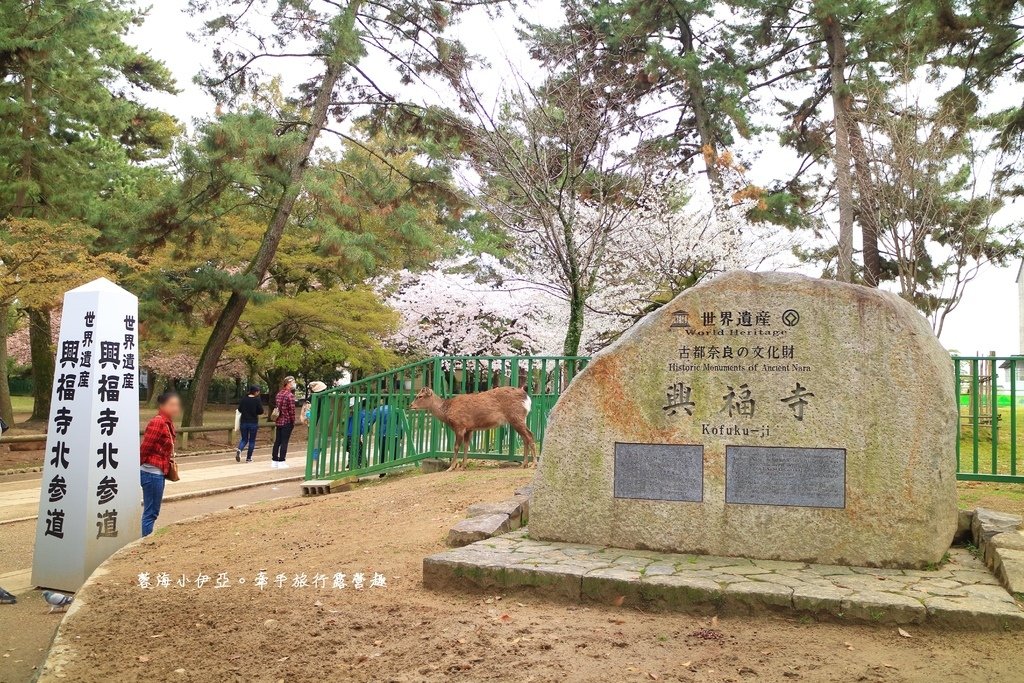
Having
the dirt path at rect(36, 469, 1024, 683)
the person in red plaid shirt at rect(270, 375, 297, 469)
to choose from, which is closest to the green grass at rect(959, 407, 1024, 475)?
the dirt path at rect(36, 469, 1024, 683)

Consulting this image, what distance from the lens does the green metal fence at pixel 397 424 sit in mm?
10078

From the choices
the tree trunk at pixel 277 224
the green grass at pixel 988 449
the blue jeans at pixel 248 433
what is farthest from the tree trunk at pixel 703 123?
the blue jeans at pixel 248 433

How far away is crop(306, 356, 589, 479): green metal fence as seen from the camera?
10.1 meters

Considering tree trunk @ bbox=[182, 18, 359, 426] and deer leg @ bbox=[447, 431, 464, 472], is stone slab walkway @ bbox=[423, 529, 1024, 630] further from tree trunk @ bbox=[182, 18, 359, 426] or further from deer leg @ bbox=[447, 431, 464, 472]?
tree trunk @ bbox=[182, 18, 359, 426]

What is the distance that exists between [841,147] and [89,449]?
1416 centimetres

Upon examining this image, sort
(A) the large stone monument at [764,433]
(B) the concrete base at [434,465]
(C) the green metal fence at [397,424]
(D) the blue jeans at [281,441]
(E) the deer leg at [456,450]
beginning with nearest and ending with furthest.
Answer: (A) the large stone monument at [764,433] → (E) the deer leg at [456,450] → (C) the green metal fence at [397,424] → (B) the concrete base at [434,465] → (D) the blue jeans at [281,441]

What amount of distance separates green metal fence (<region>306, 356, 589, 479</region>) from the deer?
0.52 meters

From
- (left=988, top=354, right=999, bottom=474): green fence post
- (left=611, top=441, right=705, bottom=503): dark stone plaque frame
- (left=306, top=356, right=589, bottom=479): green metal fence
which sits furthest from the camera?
(left=306, top=356, right=589, bottom=479): green metal fence

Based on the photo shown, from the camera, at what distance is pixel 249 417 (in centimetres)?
1529

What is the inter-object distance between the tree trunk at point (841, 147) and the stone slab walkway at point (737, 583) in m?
11.4

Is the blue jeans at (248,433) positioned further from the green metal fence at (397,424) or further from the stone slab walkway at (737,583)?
the stone slab walkway at (737,583)

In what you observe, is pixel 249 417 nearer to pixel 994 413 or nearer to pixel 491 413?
pixel 491 413

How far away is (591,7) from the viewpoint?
1886 cm

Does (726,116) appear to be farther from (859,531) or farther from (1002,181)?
(859,531)
